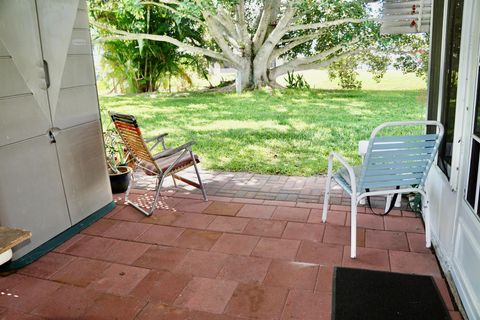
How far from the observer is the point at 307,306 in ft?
7.09

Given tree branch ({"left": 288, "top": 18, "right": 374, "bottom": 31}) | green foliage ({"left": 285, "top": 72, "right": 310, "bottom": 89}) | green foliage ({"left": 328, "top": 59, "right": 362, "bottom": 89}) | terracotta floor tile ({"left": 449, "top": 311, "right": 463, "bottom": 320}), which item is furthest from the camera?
green foliage ({"left": 328, "top": 59, "right": 362, "bottom": 89})

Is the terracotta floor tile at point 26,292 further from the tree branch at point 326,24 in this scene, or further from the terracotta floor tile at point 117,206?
the tree branch at point 326,24

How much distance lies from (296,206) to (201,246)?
1006mm

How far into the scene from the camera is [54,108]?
114 inches

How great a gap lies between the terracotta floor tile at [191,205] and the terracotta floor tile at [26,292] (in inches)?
51.1

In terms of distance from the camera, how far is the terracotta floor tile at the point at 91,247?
9.28 ft

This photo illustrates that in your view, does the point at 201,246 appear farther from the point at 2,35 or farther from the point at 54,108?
the point at 2,35

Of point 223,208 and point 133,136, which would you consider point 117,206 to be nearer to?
point 133,136

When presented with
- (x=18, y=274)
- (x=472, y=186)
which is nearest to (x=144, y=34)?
(x=18, y=274)

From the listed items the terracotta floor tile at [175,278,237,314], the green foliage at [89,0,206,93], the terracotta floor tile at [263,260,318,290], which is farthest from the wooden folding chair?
the green foliage at [89,0,206,93]

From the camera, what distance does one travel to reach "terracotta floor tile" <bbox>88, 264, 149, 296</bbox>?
2.38m

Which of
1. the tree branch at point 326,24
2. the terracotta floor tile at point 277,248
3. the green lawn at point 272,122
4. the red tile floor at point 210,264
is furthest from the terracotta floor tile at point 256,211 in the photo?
the tree branch at point 326,24

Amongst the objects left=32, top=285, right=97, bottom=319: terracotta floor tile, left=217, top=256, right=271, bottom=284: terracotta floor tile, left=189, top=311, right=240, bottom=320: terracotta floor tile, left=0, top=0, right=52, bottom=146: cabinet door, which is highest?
left=0, top=0, right=52, bottom=146: cabinet door

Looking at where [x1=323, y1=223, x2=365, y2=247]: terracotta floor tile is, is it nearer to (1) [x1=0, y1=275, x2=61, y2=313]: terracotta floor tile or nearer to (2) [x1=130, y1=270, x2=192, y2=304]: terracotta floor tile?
(2) [x1=130, y1=270, x2=192, y2=304]: terracotta floor tile
